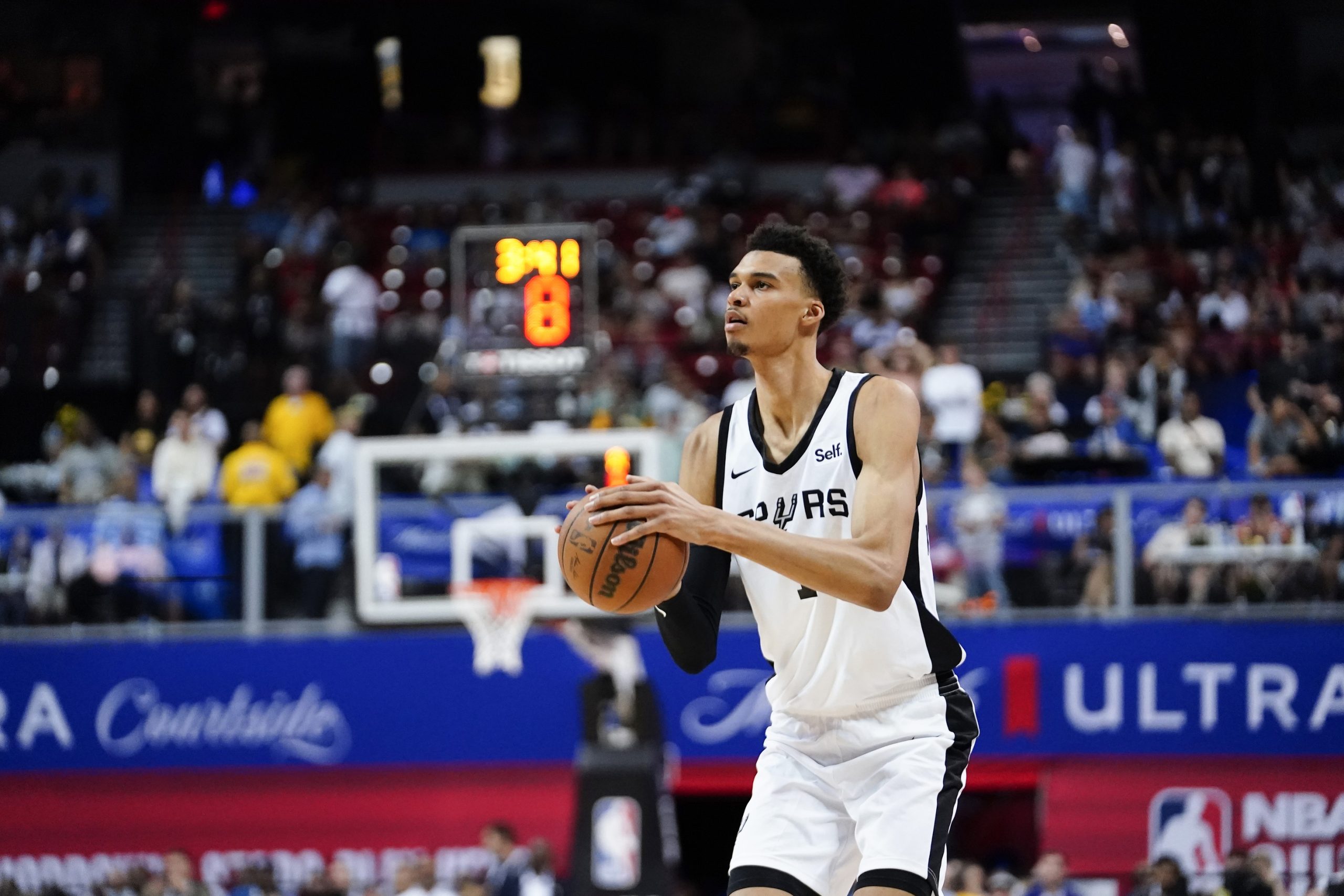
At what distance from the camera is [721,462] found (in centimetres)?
497

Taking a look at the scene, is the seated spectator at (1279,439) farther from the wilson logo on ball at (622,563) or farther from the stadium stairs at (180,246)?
the stadium stairs at (180,246)

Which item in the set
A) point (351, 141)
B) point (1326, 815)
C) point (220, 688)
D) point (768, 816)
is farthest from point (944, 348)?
point (351, 141)

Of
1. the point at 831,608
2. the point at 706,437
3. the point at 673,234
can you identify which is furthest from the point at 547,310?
the point at 831,608

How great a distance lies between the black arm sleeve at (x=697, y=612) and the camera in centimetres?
478

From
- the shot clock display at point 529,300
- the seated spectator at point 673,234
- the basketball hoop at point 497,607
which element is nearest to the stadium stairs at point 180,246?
the seated spectator at point 673,234

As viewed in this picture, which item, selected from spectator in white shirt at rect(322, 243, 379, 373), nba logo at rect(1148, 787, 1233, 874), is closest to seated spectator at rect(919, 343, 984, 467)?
nba logo at rect(1148, 787, 1233, 874)

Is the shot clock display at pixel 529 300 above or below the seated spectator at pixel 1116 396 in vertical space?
above

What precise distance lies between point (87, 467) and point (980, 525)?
7112 millimetres

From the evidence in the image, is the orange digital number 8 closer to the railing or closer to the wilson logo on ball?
the railing

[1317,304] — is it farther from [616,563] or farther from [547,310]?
[616,563]

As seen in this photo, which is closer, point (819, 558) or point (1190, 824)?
point (819, 558)

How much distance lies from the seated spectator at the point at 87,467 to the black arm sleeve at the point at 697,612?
10150 millimetres

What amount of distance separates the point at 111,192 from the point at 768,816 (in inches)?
770

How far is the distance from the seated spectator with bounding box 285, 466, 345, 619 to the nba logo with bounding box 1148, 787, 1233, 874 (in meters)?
5.94
